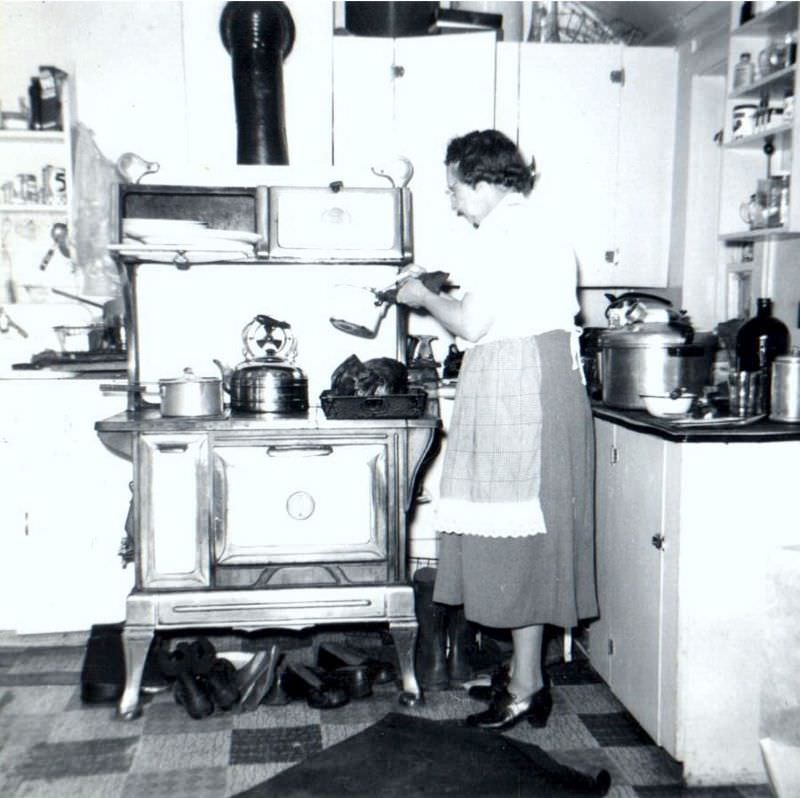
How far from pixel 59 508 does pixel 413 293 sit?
146 centimetres

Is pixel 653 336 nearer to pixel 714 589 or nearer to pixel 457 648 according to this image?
pixel 714 589

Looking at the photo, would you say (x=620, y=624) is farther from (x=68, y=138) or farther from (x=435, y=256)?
(x=68, y=138)

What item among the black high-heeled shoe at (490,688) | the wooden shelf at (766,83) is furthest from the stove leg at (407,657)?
the wooden shelf at (766,83)

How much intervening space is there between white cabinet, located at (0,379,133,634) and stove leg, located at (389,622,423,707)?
1078mm

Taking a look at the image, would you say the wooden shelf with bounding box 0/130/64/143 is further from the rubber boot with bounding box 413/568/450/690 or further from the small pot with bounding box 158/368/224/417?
the rubber boot with bounding box 413/568/450/690

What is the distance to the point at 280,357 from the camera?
2689mm

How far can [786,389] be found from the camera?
81.0 inches

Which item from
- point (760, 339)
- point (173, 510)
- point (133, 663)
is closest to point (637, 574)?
point (760, 339)

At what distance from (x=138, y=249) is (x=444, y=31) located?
5.44 feet

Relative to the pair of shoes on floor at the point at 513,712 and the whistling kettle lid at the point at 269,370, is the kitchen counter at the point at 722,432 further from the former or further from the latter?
the whistling kettle lid at the point at 269,370

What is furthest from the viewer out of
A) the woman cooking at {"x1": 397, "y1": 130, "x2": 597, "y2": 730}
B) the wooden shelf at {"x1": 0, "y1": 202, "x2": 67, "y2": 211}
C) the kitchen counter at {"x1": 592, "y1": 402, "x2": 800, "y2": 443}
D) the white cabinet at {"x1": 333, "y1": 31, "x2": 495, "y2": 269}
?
the wooden shelf at {"x1": 0, "y1": 202, "x2": 67, "y2": 211}

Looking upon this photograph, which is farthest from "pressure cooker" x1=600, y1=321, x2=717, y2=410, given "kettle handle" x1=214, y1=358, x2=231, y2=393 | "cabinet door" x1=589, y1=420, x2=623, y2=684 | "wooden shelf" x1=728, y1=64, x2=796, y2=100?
"kettle handle" x1=214, y1=358, x2=231, y2=393

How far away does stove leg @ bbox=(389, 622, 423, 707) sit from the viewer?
237 centimetres

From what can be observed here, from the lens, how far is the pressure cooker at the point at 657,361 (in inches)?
88.0
